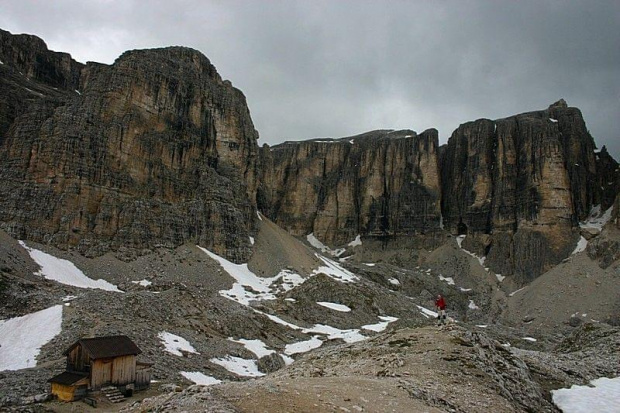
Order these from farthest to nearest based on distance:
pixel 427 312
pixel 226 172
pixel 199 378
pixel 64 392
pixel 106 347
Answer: pixel 226 172, pixel 427 312, pixel 199 378, pixel 106 347, pixel 64 392

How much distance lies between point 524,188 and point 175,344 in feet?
362

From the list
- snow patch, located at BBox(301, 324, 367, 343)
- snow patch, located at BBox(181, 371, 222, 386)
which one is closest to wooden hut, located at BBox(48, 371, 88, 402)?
snow patch, located at BBox(181, 371, 222, 386)

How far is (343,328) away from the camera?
72.1m

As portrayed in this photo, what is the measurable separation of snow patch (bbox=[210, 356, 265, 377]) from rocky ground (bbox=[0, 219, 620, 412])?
2.80 feet

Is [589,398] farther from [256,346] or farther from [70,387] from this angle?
[256,346]

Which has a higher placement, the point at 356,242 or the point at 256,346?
the point at 356,242

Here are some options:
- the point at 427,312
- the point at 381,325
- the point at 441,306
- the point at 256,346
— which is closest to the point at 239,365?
the point at 256,346

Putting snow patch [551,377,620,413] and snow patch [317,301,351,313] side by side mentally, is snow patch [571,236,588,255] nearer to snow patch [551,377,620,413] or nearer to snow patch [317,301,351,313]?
snow patch [317,301,351,313]

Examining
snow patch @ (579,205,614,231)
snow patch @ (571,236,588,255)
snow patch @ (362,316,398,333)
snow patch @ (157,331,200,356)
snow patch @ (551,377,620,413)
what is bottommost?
snow patch @ (362,316,398,333)

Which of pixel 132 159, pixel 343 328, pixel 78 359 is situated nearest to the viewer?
pixel 78 359

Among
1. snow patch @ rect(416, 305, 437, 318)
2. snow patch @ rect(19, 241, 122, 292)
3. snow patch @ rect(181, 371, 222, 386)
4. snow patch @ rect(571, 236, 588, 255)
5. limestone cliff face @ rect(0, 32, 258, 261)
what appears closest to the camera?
snow patch @ rect(181, 371, 222, 386)

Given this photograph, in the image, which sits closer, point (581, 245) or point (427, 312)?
point (427, 312)

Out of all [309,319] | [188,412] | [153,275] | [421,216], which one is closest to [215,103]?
[153,275]

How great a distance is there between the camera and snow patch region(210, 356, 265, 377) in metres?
44.3
